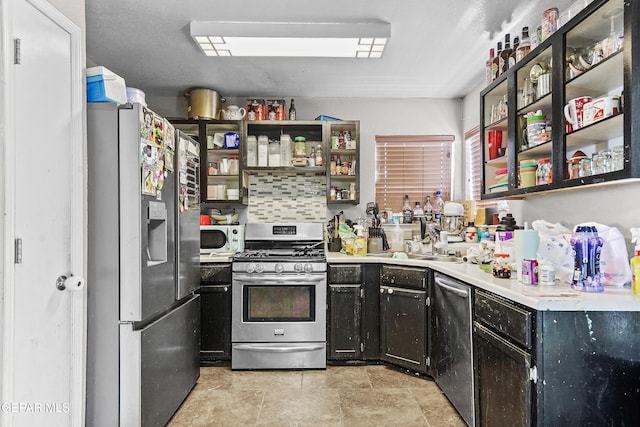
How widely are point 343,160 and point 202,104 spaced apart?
147 cm

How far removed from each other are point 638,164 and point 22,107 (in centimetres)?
233

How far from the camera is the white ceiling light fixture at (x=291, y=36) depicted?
263cm

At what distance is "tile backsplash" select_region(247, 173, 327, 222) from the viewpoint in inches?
162

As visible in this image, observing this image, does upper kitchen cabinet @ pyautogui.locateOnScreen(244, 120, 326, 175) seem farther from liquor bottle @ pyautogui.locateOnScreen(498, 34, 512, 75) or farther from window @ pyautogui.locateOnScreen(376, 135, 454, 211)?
liquor bottle @ pyautogui.locateOnScreen(498, 34, 512, 75)

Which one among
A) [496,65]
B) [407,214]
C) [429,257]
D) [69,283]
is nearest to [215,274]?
[69,283]

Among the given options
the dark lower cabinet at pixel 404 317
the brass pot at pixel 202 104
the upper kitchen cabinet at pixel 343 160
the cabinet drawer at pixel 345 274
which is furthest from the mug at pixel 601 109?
the brass pot at pixel 202 104

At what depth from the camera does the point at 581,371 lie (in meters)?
1.52

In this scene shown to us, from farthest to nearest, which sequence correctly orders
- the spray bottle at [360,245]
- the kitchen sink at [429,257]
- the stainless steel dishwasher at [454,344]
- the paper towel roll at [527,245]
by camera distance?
the spray bottle at [360,245], the kitchen sink at [429,257], the stainless steel dishwasher at [454,344], the paper towel roll at [527,245]

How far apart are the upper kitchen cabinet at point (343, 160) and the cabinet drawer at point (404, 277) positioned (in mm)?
937

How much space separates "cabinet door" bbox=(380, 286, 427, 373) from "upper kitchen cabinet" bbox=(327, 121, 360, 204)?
1070 millimetres

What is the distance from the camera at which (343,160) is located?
158 inches

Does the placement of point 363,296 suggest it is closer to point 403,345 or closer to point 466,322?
point 403,345

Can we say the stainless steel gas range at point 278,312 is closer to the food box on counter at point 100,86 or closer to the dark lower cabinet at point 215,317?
the dark lower cabinet at point 215,317

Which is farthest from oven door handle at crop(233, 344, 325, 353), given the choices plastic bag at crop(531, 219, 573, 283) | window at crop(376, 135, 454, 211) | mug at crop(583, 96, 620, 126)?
mug at crop(583, 96, 620, 126)
